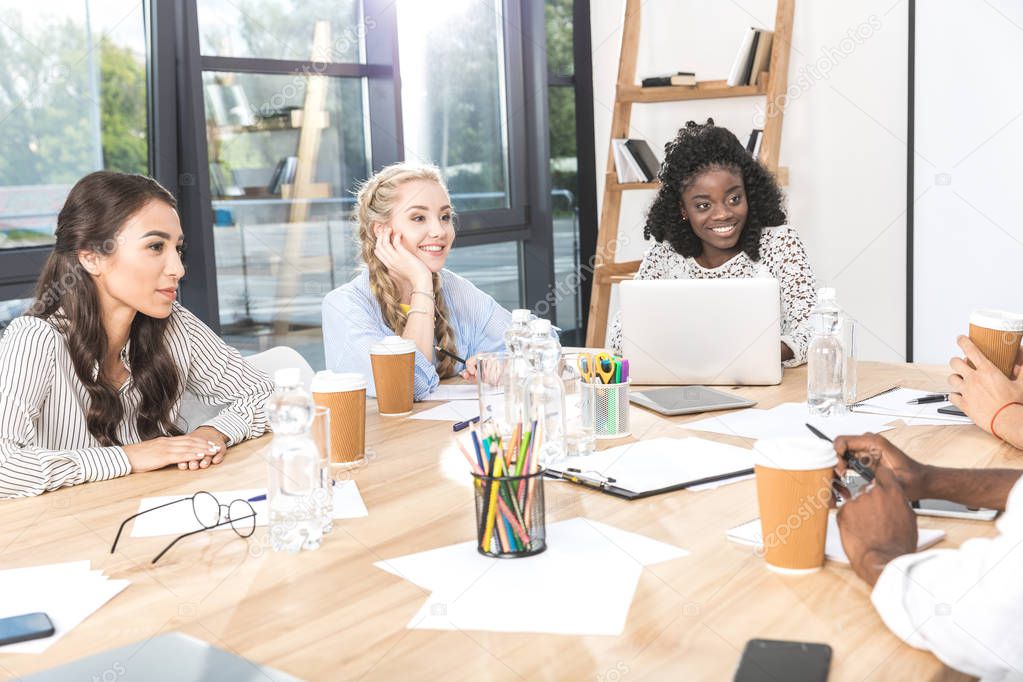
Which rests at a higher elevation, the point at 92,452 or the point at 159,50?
the point at 159,50

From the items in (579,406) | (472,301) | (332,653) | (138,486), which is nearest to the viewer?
(332,653)


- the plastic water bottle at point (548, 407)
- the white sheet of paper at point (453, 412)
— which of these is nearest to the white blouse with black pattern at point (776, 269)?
the white sheet of paper at point (453, 412)

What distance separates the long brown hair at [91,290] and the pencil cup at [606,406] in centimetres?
87

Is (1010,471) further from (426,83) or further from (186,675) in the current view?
(426,83)

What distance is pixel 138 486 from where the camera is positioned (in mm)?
1589

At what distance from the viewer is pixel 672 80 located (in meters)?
4.21

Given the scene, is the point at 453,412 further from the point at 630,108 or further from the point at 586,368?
the point at 630,108

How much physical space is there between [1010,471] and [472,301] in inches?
65.8

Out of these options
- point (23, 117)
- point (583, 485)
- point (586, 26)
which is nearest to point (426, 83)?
Result: point (586, 26)

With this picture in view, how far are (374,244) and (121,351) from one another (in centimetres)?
81

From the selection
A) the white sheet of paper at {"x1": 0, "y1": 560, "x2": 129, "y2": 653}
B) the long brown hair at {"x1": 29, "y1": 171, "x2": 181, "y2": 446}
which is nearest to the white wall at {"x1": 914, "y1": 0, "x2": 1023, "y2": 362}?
the long brown hair at {"x1": 29, "y1": 171, "x2": 181, "y2": 446}

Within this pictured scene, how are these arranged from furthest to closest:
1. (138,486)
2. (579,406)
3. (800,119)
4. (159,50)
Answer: (800,119) → (159,50) → (579,406) → (138,486)

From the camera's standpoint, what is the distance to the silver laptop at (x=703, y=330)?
6.80 ft

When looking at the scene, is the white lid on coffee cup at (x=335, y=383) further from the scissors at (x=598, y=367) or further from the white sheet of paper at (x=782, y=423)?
the white sheet of paper at (x=782, y=423)
